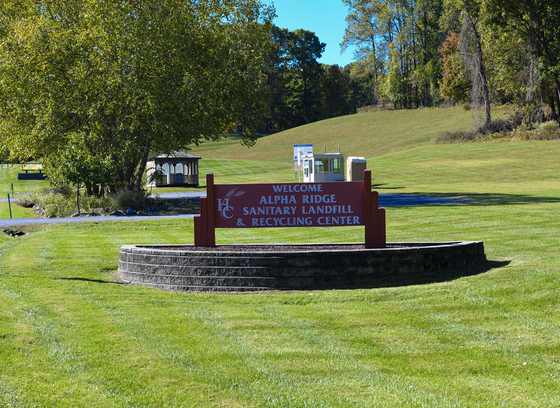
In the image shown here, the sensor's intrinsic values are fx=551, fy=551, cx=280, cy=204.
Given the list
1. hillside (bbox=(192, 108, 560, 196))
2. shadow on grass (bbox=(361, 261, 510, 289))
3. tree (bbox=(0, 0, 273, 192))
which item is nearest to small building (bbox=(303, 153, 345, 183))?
hillside (bbox=(192, 108, 560, 196))

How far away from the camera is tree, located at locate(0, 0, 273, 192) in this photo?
24891mm

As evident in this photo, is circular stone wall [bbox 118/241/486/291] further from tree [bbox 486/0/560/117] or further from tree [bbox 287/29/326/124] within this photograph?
tree [bbox 287/29/326/124]

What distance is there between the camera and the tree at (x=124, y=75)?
24891 millimetres

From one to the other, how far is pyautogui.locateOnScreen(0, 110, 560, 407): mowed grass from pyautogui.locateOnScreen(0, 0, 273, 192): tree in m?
14.5

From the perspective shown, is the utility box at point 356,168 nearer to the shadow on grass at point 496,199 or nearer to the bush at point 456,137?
the shadow on grass at point 496,199

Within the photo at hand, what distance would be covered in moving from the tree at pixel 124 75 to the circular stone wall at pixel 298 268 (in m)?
15.8

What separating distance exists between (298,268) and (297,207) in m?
1.58

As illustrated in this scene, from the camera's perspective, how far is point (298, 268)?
930cm

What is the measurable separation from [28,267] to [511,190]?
24.0 m

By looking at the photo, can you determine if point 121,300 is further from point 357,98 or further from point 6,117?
point 357,98

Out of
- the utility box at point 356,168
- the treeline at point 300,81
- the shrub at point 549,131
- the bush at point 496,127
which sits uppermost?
the treeline at point 300,81

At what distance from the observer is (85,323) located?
268 inches

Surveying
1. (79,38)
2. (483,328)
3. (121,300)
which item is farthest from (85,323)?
(79,38)

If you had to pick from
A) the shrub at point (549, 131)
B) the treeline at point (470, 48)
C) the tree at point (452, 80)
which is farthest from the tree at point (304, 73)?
the shrub at point (549, 131)
